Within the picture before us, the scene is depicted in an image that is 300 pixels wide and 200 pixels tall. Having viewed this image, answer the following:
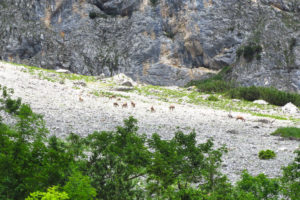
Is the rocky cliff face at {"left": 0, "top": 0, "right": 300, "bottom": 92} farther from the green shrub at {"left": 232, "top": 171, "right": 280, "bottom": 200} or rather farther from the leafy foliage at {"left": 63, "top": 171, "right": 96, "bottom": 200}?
the leafy foliage at {"left": 63, "top": 171, "right": 96, "bottom": 200}

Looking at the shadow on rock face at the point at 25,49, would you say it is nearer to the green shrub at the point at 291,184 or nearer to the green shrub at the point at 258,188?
the green shrub at the point at 258,188

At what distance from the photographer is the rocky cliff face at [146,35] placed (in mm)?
69000

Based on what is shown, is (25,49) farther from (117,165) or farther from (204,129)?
(117,165)

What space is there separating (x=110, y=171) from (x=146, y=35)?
71.6 meters

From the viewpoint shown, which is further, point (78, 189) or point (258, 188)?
point (258, 188)

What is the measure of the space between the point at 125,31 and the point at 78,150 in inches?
2992

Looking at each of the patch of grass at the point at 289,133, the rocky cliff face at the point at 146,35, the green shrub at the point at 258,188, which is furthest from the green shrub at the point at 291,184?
the rocky cliff face at the point at 146,35

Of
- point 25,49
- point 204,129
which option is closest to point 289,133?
point 204,129

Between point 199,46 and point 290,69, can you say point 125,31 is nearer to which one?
point 199,46

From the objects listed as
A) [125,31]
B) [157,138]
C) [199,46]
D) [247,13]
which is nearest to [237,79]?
[199,46]

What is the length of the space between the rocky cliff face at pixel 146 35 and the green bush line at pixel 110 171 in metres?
60.4

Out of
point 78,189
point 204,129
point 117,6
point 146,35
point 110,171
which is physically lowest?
point 204,129

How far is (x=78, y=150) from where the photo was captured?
5.88 metres

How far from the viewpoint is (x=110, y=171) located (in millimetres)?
5746
